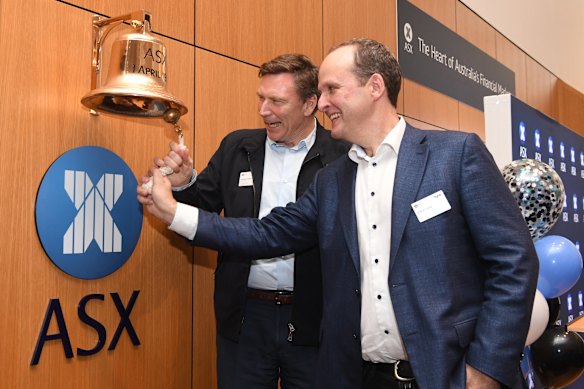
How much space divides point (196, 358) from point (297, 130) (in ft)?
3.98

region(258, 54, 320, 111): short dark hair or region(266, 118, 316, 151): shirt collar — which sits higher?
region(258, 54, 320, 111): short dark hair

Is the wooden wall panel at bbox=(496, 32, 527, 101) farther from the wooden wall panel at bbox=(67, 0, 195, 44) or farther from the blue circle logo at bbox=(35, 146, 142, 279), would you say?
the blue circle logo at bbox=(35, 146, 142, 279)

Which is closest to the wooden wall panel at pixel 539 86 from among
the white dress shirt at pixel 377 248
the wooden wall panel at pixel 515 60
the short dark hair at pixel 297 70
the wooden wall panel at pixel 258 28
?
the wooden wall panel at pixel 515 60

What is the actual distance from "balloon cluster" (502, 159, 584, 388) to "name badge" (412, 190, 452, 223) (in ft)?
3.10

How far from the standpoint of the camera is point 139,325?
2496 millimetres

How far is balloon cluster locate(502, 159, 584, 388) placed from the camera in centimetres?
249

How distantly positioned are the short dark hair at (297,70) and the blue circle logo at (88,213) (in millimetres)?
772

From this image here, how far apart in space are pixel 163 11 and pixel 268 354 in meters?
1.62

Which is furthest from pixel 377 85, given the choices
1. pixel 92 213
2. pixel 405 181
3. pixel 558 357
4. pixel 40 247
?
pixel 558 357

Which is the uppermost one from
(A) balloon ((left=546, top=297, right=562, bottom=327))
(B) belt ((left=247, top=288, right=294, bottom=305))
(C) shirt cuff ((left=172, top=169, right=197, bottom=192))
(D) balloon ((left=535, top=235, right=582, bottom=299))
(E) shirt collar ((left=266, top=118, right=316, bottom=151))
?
(E) shirt collar ((left=266, top=118, right=316, bottom=151))

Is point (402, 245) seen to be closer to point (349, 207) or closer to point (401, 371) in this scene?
point (349, 207)

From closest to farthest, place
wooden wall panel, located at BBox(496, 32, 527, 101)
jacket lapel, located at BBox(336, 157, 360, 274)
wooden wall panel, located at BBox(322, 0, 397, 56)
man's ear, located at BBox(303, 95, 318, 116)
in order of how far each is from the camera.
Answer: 1. jacket lapel, located at BBox(336, 157, 360, 274)
2. man's ear, located at BBox(303, 95, 318, 116)
3. wooden wall panel, located at BBox(322, 0, 397, 56)
4. wooden wall panel, located at BBox(496, 32, 527, 101)

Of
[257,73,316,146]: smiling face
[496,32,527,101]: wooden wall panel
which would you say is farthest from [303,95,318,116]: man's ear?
[496,32,527,101]: wooden wall panel

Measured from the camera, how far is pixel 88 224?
2.27 m
